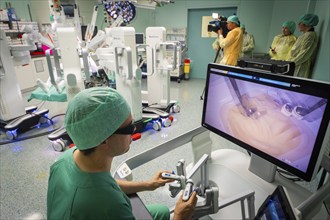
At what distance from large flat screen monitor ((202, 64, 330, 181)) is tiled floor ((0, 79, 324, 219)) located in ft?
3.28

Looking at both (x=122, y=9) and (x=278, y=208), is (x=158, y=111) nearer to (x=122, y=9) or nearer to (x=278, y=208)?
(x=122, y=9)

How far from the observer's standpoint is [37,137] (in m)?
3.21

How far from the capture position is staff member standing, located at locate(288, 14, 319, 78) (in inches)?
127

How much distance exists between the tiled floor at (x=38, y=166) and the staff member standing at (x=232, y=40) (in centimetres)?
127

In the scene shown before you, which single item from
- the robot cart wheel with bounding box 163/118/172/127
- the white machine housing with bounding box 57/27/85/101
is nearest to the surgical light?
the white machine housing with bounding box 57/27/85/101

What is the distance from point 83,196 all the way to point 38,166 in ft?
7.19

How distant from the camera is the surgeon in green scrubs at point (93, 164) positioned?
759mm

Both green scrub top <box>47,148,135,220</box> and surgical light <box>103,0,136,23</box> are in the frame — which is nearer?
green scrub top <box>47,148,135,220</box>

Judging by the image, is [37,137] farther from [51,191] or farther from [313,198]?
[313,198]

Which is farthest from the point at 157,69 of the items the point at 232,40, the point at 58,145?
the point at 58,145

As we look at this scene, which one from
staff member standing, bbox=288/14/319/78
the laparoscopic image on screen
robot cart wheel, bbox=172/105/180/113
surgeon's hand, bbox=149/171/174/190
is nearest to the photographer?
the laparoscopic image on screen

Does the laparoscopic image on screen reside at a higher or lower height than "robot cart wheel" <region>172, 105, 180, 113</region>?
higher

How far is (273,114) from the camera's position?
0.90m

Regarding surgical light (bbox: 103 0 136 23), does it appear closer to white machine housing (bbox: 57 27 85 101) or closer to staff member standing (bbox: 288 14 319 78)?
white machine housing (bbox: 57 27 85 101)
